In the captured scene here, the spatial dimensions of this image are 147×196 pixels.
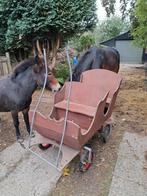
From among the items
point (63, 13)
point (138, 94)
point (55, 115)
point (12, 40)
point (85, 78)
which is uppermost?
point (63, 13)

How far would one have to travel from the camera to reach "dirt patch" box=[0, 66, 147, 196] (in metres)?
1.92

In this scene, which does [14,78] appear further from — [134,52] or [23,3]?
[134,52]

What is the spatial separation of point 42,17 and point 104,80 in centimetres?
239

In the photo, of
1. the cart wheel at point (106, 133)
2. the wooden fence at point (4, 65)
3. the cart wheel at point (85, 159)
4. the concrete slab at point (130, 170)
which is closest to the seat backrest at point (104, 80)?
the cart wheel at point (106, 133)

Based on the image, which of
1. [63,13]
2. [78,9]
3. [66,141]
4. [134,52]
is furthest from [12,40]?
[134,52]

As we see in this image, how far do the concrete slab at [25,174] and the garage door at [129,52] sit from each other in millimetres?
17651

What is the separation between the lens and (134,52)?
725 inches

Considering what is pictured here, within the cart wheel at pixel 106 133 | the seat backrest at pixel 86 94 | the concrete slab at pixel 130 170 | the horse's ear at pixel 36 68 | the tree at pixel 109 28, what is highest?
the tree at pixel 109 28

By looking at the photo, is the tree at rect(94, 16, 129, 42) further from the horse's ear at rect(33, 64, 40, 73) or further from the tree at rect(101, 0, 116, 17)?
the horse's ear at rect(33, 64, 40, 73)

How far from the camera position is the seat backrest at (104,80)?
2.71 metres

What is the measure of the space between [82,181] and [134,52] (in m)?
18.4

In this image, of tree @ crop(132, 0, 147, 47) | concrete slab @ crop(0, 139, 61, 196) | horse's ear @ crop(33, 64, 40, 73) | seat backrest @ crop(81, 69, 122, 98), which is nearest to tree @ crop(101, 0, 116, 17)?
tree @ crop(132, 0, 147, 47)

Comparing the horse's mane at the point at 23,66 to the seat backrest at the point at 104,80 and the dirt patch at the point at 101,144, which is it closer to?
the seat backrest at the point at 104,80

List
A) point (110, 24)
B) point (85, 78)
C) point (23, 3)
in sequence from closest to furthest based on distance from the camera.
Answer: point (85, 78), point (23, 3), point (110, 24)
